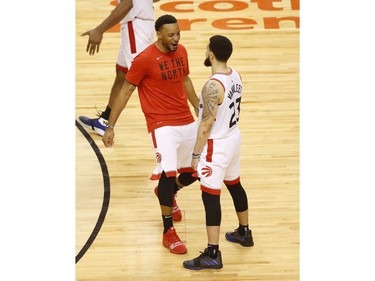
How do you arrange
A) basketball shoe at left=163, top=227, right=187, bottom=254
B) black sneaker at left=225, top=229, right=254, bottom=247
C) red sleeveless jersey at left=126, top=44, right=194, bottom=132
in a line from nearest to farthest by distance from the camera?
red sleeveless jersey at left=126, top=44, right=194, bottom=132 < basketball shoe at left=163, top=227, right=187, bottom=254 < black sneaker at left=225, top=229, right=254, bottom=247

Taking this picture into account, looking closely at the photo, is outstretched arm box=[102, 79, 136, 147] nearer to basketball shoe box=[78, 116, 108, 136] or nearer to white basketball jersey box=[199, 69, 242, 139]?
white basketball jersey box=[199, 69, 242, 139]

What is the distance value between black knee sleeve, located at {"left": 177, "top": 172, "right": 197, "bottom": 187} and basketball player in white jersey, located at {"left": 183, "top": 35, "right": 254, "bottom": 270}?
45 cm

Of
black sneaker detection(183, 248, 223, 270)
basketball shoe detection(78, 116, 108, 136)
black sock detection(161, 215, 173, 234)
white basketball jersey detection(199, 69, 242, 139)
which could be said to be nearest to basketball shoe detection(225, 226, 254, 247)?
black sneaker detection(183, 248, 223, 270)

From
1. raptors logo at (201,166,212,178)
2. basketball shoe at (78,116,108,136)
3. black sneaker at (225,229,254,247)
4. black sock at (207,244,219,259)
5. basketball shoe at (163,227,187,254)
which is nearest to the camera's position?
raptors logo at (201,166,212,178)

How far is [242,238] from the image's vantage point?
7.66 meters

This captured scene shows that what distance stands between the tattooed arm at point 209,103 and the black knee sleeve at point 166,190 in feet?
1.91

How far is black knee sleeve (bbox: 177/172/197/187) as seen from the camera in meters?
7.74

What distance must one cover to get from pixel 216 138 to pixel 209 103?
0.32 m

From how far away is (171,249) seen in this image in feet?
24.8

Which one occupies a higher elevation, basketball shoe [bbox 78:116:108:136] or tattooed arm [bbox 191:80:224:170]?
tattooed arm [bbox 191:80:224:170]

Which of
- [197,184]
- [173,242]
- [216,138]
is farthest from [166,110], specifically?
[197,184]

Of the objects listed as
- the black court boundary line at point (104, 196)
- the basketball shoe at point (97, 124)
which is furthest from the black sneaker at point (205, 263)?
the basketball shoe at point (97, 124)

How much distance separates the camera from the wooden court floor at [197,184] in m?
7.43

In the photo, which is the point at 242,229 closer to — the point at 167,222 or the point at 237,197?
the point at 237,197
